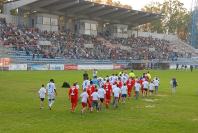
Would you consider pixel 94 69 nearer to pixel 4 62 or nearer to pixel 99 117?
pixel 4 62

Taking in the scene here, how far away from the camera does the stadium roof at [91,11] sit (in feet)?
238

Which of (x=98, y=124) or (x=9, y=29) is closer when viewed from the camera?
(x=98, y=124)

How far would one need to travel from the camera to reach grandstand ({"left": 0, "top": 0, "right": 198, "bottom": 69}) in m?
66.4

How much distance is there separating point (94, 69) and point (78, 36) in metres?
36.4

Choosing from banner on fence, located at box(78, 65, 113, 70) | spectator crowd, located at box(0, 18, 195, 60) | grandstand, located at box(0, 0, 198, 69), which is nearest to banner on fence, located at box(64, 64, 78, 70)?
banner on fence, located at box(78, 65, 113, 70)

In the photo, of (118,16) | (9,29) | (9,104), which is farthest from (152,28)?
(9,104)

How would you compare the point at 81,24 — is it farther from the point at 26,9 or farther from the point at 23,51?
the point at 23,51

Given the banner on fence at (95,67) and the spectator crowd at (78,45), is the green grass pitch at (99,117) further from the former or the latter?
the banner on fence at (95,67)

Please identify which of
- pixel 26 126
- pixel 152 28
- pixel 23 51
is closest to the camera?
pixel 26 126

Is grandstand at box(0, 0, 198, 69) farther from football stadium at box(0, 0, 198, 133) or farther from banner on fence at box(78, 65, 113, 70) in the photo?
banner on fence at box(78, 65, 113, 70)

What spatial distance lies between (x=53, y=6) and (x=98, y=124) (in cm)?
5725

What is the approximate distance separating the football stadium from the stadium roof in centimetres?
18

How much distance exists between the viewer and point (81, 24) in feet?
273

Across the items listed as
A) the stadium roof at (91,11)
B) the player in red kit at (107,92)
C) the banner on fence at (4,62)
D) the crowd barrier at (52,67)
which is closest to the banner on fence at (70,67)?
the crowd barrier at (52,67)
